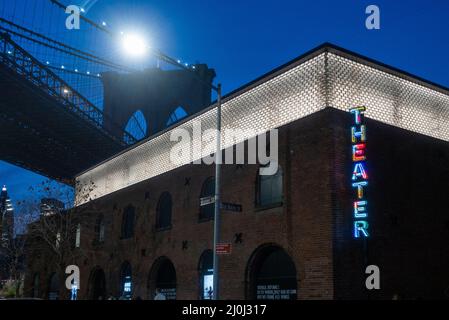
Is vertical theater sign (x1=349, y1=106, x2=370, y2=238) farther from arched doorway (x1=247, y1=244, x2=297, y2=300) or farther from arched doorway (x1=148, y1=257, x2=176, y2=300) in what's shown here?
arched doorway (x1=148, y1=257, x2=176, y2=300)

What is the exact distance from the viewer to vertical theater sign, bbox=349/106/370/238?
1688 centimetres

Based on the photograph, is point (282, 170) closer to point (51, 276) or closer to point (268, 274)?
point (268, 274)

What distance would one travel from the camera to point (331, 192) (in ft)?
57.0

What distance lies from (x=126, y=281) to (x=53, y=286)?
1305 cm

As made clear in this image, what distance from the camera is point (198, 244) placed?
78.3 feet

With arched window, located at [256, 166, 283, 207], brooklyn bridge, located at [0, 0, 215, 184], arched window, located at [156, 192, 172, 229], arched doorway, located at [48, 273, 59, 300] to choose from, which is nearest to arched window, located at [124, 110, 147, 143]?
brooklyn bridge, located at [0, 0, 215, 184]

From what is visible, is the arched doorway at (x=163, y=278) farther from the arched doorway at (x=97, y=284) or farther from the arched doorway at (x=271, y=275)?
the arched doorway at (x=97, y=284)

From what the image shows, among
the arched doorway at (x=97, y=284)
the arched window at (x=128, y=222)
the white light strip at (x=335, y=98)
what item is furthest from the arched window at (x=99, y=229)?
the white light strip at (x=335, y=98)

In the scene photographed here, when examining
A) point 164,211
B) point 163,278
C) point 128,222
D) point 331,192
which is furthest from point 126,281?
point 331,192

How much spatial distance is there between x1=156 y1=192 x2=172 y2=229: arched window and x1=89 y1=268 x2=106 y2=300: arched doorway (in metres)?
7.24

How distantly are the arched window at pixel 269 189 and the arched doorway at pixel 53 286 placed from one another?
23549mm

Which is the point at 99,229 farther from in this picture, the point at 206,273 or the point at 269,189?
the point at 269,189

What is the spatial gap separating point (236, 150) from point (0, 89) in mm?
37535

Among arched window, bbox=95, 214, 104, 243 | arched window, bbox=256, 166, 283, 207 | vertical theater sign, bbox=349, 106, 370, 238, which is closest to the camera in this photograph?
vertical theater sign, bbox=349, 106, 370, 238
